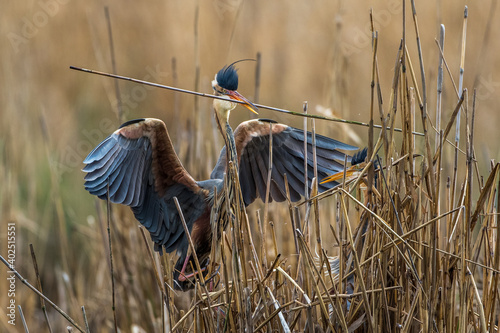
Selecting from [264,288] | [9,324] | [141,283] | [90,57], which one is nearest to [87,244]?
[9,324]

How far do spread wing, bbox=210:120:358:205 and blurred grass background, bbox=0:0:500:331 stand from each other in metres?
0.92

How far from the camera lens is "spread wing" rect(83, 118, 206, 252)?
2365 millimetres

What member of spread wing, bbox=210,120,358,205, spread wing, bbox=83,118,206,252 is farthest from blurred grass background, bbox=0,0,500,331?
spread wing, bbox=83,118,206,252

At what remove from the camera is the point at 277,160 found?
2758 mm

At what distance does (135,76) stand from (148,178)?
139 inches

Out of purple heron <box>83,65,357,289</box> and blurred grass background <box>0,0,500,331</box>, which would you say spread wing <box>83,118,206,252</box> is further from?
blurred grass background <box>0,0,500,331</box>

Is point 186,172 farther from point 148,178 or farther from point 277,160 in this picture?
point 277,160

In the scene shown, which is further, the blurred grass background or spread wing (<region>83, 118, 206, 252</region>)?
the blurred grass background

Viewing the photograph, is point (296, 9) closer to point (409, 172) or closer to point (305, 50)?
point (305, 50)

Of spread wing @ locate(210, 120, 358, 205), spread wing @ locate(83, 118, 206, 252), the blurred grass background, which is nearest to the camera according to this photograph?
spread wing @ locate(83, 118, 206, 252)

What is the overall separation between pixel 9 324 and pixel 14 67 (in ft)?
7.92

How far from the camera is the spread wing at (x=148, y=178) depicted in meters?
2.37

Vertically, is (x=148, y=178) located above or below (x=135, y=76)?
below

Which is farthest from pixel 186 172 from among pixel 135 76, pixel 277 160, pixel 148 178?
pixel 135 76
